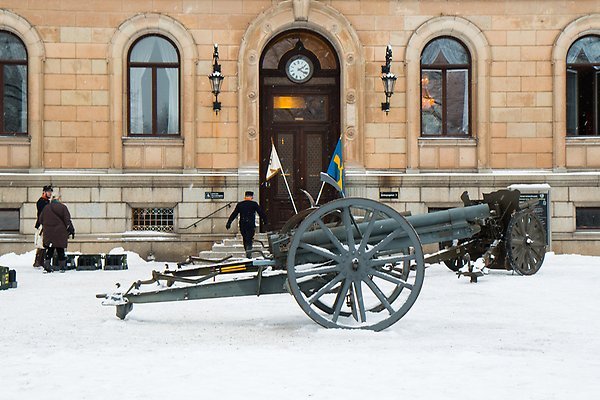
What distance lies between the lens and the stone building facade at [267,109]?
20.0 m

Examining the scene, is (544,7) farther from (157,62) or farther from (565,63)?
(157,62)

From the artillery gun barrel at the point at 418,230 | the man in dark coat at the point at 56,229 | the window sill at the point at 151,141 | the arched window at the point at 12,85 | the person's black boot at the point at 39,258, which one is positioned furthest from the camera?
the arched window at the point at 12,85

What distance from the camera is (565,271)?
1686 centimetres

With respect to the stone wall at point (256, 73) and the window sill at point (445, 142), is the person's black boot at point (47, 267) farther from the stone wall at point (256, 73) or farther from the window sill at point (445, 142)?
the window sill at point (445, 142)

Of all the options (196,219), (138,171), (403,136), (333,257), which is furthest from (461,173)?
(333,257)

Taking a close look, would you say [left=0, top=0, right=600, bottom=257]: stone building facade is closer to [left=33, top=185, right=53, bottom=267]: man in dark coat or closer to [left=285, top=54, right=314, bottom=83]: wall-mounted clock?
[left=285, top=54, right=314, bottom=83]: wall-mounted clock

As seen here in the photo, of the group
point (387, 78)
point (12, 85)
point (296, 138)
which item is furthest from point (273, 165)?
point (12, 85)

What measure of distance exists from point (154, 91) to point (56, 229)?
14.4 feet

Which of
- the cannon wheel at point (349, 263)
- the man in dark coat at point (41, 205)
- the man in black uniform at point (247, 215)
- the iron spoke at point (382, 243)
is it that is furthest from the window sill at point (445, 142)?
the iron spoke at point (382, 243)

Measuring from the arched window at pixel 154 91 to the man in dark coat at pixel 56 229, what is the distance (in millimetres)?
3196

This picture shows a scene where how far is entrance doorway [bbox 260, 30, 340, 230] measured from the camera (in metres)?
20.9

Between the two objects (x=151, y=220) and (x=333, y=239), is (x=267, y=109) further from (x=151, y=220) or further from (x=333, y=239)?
(x=333, y=239)

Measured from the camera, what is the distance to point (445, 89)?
2091 cm

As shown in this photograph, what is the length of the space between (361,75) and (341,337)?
12.4m
